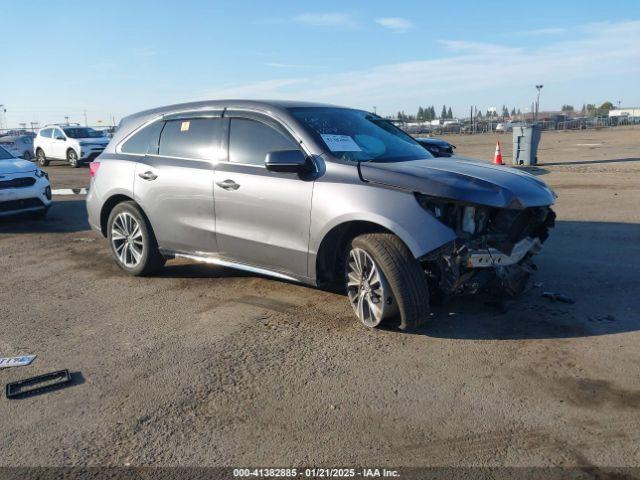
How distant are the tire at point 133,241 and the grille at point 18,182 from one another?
13.8ft

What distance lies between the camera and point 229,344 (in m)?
4.37

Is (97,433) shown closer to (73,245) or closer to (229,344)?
(229,344)

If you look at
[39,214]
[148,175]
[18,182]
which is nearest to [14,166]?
[18,182]

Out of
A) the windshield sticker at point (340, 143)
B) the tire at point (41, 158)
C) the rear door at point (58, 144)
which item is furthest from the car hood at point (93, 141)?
the windshield sticker at point (340, 143)

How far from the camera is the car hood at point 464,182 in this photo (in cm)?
410

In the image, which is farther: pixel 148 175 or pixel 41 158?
pixel 41 158

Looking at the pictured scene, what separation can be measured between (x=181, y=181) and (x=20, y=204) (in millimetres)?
5510

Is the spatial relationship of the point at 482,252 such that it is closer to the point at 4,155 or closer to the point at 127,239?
the point at 127,239

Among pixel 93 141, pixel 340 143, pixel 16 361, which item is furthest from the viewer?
pixel 93 141

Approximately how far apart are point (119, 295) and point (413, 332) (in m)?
2.97

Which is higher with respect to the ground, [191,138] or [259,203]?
[191,138]

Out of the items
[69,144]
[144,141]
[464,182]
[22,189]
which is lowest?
[22,189]

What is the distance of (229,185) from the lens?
17.1 feet

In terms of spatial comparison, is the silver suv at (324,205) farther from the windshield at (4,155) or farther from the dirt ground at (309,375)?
the windshield at (4,155)
